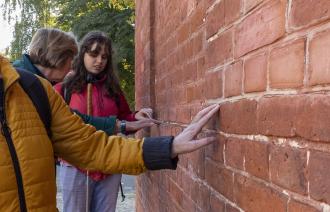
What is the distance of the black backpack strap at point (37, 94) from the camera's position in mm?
2061

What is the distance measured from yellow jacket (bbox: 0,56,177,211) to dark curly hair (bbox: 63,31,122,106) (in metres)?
1.54

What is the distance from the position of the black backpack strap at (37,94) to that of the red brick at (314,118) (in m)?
1.19

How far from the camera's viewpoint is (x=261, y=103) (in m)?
1.46

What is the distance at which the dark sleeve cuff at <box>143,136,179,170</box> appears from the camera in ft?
6.97

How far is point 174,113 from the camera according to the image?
322cm

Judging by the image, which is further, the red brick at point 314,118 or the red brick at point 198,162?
the red brick at point 198,162

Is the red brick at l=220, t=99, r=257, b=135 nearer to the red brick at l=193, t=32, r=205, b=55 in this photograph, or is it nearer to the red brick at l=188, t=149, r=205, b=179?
the red brick at l=188, t=149, r=205, b=179

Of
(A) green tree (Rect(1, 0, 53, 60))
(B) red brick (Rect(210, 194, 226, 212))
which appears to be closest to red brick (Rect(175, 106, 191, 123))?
(B) red brick (Rect(210, 194, 226, 212))

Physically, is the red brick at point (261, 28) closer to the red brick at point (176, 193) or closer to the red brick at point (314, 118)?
the red brick at point (314, 118)

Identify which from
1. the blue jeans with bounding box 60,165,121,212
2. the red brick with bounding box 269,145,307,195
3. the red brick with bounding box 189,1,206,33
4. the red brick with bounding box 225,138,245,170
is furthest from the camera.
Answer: the blue jeans with bounding box 60,165,121,212

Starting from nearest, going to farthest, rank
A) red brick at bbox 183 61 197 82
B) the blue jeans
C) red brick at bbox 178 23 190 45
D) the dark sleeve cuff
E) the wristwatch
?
the dark sleeve cuff
red brick at bbox 183 61 197 82
red brick at bbox 178 23 190 45
the blue jeans
the wristwatch

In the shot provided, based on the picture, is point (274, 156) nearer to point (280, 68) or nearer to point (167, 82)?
point (280, 68)

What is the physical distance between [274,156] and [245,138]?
26 centimetres

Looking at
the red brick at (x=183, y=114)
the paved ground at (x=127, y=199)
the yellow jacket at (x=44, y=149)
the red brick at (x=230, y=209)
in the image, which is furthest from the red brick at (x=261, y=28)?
the paved ground at (x=127, y=199)
